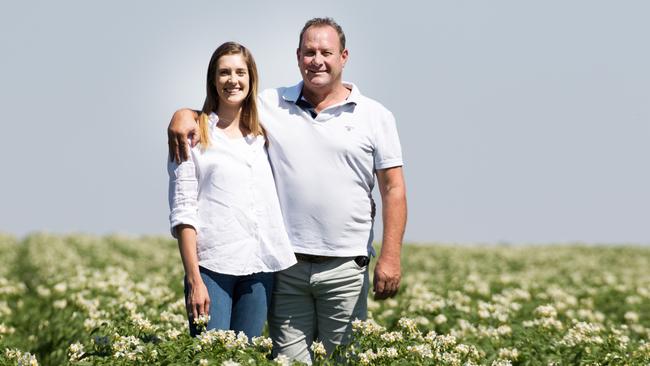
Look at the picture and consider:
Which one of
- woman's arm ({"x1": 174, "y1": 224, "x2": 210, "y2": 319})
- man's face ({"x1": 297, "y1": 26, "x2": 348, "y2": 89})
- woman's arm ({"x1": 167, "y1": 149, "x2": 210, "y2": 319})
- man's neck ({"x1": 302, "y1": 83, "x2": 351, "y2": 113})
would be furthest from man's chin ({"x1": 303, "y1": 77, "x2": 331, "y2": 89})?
woman's arm ({"x1": 174, "y1": 224, "x2": 210, "y2": 319})

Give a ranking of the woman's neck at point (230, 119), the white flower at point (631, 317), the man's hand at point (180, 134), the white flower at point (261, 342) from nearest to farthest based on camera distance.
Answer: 1. the white flower at point (261, 342)
2. the man's hand at point (180, 134)
3. the woman's neck at point (230, 119)
4. the white flower at point (631, 317)

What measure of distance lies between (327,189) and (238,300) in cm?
110

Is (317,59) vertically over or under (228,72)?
over

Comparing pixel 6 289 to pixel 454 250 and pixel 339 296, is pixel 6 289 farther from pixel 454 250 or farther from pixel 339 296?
pixel 454 250

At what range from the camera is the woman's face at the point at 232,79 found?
5.88 m

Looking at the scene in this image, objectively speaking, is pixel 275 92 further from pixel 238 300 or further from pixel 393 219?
pixel 238 300

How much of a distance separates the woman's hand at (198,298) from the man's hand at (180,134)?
2.90 ft

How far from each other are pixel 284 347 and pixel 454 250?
846 inches

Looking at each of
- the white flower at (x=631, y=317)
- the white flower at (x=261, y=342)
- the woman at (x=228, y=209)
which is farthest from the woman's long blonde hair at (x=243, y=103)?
the white flower at (x=631, y=317)

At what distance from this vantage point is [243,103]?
6.12m

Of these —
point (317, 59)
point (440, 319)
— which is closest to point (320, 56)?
point (317, 59)

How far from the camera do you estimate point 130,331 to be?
638 centimetres

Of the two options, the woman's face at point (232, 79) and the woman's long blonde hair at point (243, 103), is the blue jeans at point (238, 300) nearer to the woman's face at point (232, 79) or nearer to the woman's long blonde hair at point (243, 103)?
the woman's long blonde hair at point (243, 103)

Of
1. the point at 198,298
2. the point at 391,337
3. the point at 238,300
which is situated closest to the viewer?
the point at 198,298
